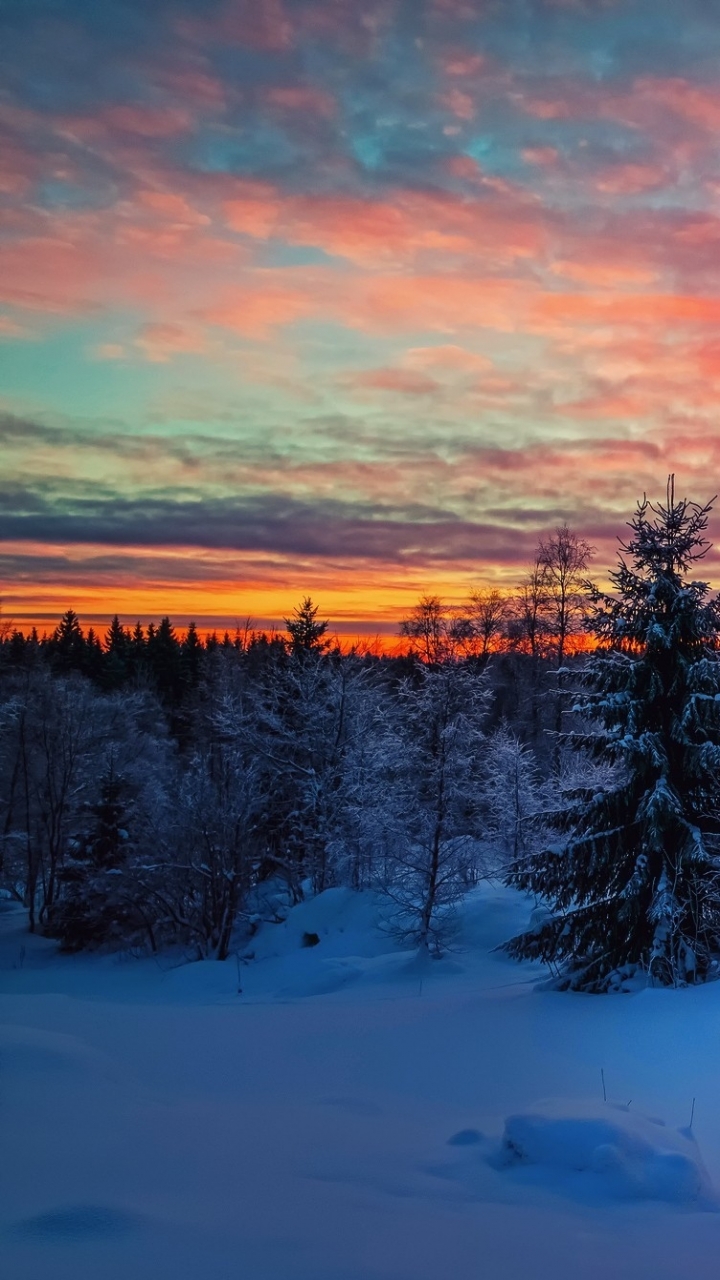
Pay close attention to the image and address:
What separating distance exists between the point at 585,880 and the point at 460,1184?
8736 millimetres

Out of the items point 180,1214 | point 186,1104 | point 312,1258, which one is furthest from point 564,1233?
point 186,1104

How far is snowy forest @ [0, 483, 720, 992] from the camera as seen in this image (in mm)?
13336

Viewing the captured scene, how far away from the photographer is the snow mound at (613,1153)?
5.46 meters

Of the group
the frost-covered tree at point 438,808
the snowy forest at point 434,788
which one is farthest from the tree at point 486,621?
the frost-covered tree at point 438,808

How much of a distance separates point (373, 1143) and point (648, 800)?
7765mm

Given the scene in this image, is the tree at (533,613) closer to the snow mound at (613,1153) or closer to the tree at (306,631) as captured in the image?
the tree at (306,631)

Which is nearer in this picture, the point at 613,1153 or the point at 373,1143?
the point at 613,1153

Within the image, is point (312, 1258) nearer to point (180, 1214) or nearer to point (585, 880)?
point (180, 1214)

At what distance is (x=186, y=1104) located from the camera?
24.7ft

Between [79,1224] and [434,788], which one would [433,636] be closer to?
[434,788]

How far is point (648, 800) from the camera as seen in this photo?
13.0 meters

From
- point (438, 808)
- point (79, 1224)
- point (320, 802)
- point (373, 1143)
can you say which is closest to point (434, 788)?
point (438, 808)

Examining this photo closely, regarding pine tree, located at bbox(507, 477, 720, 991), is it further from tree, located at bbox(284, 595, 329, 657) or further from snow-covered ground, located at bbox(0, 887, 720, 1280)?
tree, located at bbox(284, 595, 329, 657)

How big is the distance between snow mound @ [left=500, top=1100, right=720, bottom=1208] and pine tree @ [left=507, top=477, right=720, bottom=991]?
7058 millimetres
